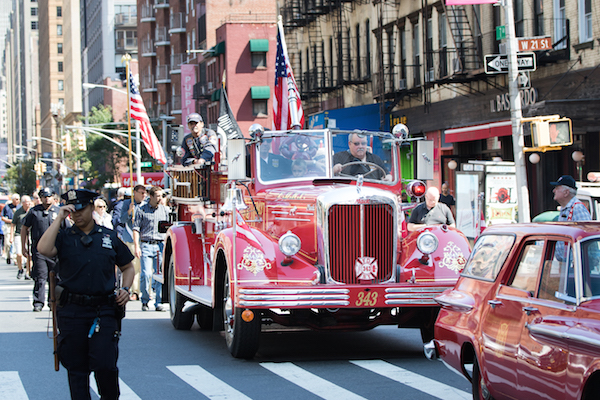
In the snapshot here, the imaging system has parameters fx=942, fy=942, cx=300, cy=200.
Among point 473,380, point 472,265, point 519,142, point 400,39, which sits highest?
point 400,39

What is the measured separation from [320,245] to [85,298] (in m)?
3.70

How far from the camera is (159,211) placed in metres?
16.0

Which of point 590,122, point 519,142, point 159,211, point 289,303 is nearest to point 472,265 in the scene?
point 289,303

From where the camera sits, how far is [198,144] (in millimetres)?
13359

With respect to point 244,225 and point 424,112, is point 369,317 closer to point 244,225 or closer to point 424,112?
point 244,225

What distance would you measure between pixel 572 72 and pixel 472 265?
15.8 meters

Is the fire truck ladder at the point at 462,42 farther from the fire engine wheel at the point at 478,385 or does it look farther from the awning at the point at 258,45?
the awning at the point at 258,45

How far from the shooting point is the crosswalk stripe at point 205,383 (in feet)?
27.9

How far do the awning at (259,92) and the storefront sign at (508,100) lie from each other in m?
39.8

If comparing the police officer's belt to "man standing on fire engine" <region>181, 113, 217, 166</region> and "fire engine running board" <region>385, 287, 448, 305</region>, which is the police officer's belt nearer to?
"fire engine running board" <region>385, 287, 448, 305</region>

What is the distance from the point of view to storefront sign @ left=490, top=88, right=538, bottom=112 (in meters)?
24.1

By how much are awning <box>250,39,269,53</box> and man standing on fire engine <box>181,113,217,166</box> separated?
52.7 meters

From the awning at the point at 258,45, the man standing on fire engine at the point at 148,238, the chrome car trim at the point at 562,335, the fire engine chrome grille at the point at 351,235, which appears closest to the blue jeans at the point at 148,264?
the man standing on fire engine at the point at 148,238

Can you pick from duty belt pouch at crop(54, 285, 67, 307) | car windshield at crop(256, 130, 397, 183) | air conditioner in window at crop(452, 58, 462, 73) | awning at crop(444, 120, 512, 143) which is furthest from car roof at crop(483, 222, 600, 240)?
air conditioner in window at crop(452, 58, 462, 73)
